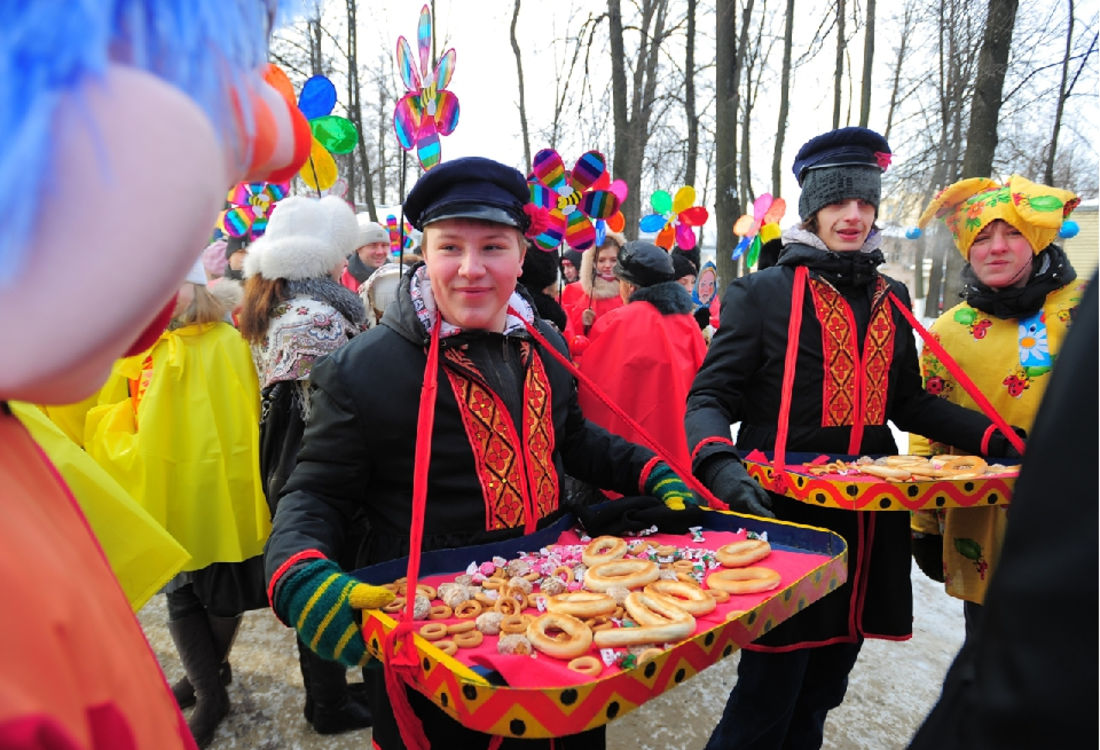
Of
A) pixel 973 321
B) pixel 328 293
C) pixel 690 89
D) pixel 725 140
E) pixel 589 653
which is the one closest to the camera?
pixel 589 653

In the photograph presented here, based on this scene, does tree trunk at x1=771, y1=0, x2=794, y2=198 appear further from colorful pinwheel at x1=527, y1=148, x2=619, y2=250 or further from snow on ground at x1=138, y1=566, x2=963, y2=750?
snow on ground at x1=138, y1=566, x2=963, y2=750

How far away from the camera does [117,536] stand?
1.24 meters

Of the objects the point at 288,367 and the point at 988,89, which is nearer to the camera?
the point at 288,367

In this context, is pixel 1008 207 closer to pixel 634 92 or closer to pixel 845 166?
pixel 845 166

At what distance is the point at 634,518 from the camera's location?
1.75m

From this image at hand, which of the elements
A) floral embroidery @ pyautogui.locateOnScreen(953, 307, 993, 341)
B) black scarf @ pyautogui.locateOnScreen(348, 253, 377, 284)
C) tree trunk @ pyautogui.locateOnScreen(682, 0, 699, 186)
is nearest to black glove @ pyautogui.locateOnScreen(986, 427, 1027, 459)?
floral embroidery @ pyautogui.locateOnScreen(953, 307, 993, 341)

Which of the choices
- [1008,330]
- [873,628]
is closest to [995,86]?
[1008,330]

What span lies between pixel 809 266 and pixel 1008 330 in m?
0.88

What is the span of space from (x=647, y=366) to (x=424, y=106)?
1895mm

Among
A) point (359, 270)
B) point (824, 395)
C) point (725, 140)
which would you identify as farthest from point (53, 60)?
point (725, 140)

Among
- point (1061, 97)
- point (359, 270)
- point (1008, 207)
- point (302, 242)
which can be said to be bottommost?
point (359, 270)

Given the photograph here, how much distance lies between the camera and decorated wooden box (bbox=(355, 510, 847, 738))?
39.9 inches

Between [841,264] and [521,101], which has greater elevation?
[521,101]

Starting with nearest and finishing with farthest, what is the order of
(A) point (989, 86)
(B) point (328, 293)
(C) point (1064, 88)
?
1. (B) point (328, 293)
2. (A) point (989, 86)
3. (C) point (1064, 88)
